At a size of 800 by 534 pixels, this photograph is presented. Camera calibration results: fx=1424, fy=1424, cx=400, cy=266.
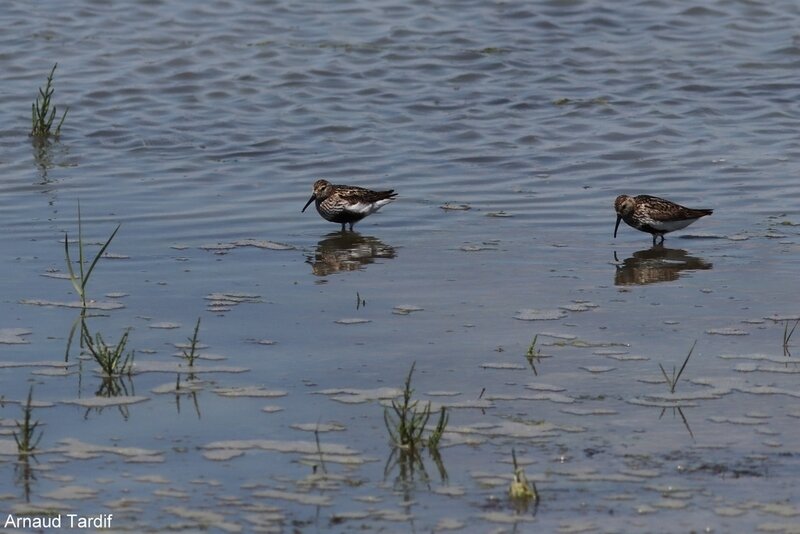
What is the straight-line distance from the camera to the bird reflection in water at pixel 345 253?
13047 millimetres

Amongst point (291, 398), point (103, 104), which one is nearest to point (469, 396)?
point (291, 398)

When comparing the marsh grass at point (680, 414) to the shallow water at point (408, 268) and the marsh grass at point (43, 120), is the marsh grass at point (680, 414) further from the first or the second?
the marsh grass at point (43, 120)

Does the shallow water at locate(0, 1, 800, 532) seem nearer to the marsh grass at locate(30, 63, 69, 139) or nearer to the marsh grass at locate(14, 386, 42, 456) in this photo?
the marsh grass at locate(14, 386, 42, 456)

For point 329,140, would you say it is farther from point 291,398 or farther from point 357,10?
point 291,398

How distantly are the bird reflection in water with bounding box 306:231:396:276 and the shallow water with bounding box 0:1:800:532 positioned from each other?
0.21 ft

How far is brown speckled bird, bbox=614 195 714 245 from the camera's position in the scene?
45.5 ft

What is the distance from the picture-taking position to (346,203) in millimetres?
14703

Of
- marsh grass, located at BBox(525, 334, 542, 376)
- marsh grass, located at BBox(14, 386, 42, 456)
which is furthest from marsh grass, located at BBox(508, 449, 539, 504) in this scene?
marsh grass, located at BBox(14, 386, 42, 456)

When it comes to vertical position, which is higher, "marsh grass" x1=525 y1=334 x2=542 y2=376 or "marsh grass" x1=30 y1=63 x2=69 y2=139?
"marsh grass" x1=30 y1=63 x2=69 y2=139

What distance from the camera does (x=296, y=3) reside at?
27.8 m

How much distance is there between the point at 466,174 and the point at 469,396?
8694mm

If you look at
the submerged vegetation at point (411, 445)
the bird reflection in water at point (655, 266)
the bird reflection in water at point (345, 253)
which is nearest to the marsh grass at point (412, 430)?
the submerged vegetation at point (411, 445)

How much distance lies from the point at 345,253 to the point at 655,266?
2.96 meters

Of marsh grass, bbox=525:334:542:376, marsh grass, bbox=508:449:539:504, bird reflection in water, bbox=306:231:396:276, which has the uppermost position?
marsh grass, bbox=508:449:539:504
